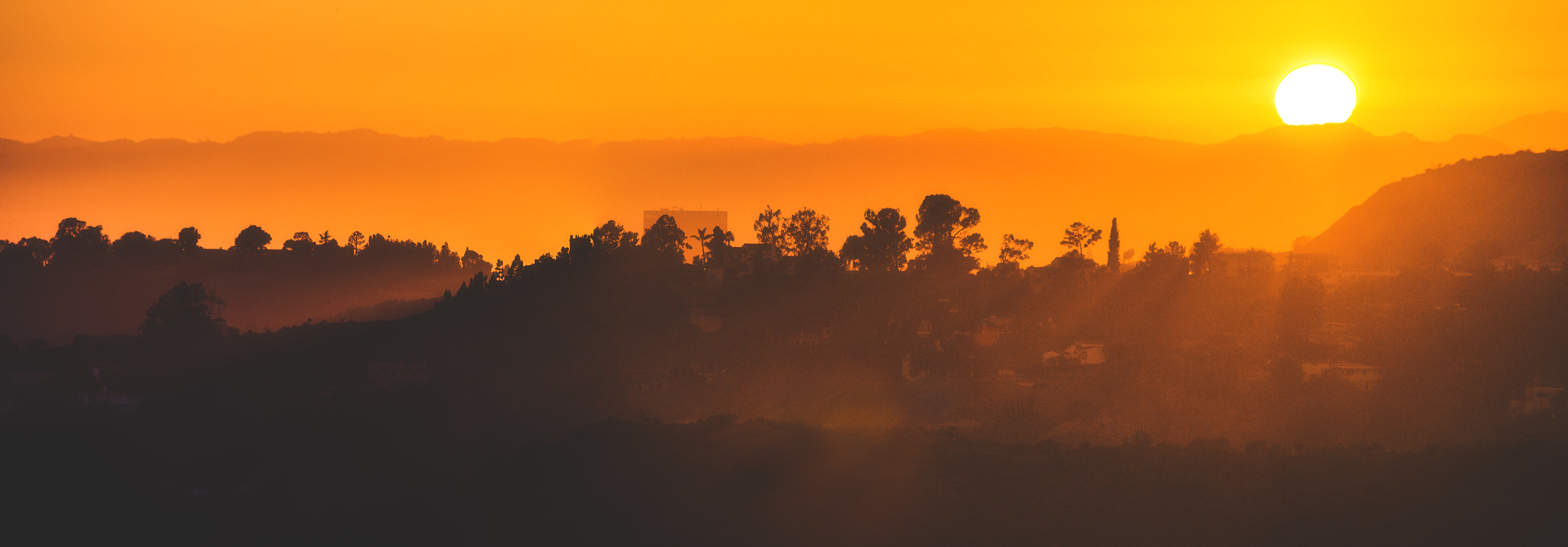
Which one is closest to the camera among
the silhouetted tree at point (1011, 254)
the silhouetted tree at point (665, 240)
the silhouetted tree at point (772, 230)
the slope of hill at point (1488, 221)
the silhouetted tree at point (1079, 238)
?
the silhouetted tree at point (665, 240)

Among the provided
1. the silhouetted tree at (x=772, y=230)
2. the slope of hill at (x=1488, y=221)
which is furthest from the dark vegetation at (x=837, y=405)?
the slope of hill at (x=1488, y=221)

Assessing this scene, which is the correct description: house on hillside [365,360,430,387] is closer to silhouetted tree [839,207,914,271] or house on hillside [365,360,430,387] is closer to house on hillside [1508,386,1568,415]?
silhouetted tree [839,207,914,271]

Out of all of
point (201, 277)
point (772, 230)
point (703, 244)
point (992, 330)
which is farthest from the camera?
point (201, 277)

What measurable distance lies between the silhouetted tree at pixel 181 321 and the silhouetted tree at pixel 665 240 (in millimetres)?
42407

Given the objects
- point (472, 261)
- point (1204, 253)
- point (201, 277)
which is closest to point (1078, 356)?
point (1204, 253)

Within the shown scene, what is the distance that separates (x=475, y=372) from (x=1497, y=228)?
14865cm

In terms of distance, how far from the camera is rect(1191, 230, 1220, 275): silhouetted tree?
149 m

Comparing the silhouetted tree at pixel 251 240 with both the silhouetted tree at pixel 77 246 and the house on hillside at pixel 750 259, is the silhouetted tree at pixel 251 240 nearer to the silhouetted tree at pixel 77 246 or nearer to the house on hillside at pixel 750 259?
the silhouetted tree at pixel 77 246

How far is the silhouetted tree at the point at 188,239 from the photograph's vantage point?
584 feet

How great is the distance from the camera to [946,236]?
436 ft

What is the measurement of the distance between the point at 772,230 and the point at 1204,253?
5371 cm

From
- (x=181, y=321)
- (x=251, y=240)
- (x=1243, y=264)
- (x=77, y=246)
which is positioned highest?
(x=251, y=240)

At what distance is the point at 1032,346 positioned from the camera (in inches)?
4392

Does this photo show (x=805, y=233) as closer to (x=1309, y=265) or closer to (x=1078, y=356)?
(x=1078, y=356)
